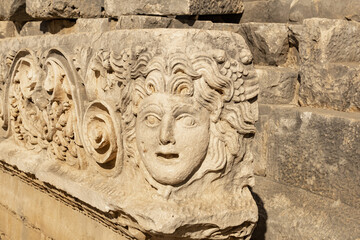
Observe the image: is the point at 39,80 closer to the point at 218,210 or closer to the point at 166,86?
the point at 166,86

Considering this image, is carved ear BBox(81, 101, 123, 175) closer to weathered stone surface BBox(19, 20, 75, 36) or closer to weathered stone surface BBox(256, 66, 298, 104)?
weathered stone surface BBox(256, 66, 298, 104)

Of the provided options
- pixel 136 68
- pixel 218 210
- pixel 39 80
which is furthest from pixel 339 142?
pixel 39 80

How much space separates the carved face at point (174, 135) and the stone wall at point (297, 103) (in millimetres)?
747

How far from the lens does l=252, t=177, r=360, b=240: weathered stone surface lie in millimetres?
3188

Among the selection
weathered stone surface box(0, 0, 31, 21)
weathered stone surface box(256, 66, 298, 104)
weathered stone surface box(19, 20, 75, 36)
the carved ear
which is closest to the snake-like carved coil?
the carved ear

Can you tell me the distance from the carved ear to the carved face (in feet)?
1.11

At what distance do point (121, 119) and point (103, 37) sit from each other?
45 cm

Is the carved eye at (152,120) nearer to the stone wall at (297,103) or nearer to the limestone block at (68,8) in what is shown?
the stone wall at (297,103)

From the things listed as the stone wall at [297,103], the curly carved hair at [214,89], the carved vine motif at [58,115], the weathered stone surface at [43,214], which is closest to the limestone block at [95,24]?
the stone wall at [297,103]

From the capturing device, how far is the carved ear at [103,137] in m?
2.78

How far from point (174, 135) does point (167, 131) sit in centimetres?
4

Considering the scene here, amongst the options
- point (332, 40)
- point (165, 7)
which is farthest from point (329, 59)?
point (165, 7)

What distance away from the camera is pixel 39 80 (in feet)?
11.3

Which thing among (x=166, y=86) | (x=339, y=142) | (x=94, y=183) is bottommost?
(x=94, y=183)
